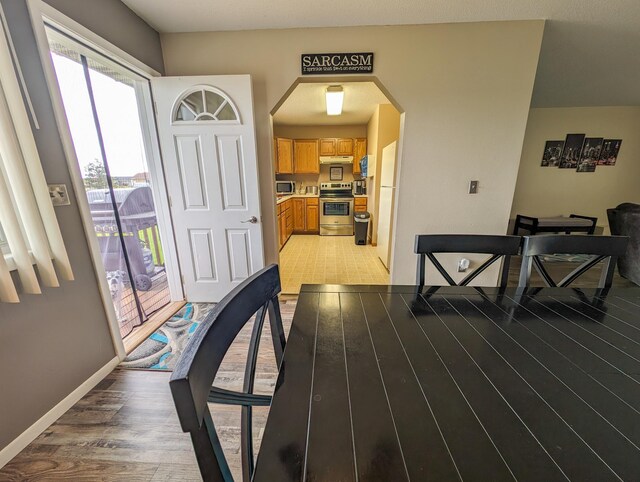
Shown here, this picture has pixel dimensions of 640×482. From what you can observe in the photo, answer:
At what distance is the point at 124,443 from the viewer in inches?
49.2

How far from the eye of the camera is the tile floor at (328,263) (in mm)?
3154

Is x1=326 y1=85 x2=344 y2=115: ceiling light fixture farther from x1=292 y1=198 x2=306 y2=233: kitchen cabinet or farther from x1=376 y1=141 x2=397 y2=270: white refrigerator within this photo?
x1=292 y1=198 x2=306 y2=233: kitchen cabinet

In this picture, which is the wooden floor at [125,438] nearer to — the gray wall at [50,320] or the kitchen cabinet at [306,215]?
the gray wall at [50,320]

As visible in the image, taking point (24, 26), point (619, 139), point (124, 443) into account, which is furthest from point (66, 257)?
point (619, 139)

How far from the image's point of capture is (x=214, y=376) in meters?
0.52

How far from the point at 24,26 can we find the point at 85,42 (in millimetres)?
366

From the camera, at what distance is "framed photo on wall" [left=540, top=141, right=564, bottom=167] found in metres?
4.23

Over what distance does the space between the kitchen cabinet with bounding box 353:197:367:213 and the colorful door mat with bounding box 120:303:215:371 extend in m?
3.63

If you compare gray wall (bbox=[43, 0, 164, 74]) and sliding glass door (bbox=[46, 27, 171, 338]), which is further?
sliding glass door (bbox=[46, 27, 171, 338])

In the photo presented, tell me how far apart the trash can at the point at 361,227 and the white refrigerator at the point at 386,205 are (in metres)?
0.81

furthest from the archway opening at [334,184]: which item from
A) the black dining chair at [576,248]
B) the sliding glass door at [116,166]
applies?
Result: the black dining chair at [576,248]

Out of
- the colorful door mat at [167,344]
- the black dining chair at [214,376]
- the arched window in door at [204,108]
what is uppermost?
the arched window in door at [204,108]

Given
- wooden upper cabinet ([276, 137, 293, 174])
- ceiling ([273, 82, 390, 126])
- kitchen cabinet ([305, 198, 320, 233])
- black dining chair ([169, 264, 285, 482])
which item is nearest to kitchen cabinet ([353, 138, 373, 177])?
ceiling ([273, 82, 390, 126])

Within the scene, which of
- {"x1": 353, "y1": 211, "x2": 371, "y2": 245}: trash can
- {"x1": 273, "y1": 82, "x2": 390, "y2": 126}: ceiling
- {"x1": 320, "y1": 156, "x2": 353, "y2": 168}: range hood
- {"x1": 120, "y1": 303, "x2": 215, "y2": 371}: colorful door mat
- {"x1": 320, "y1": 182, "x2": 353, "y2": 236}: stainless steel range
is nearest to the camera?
{"x1": 120, "y1": 303, "x2": 215, "y2": 371}: colorful door mat
